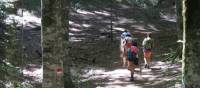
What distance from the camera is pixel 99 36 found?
33531 mm

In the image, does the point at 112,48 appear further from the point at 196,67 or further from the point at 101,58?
the point at 196,67

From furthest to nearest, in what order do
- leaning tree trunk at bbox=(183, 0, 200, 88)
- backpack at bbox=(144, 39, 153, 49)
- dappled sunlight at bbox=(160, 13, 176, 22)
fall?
dappled sunlight at bbox=(160, 13, 176, 22) < backpack at bbox=(144, 39, 153, 49) < leaning tree trunk at bbox=(183, 0, 200, 88)

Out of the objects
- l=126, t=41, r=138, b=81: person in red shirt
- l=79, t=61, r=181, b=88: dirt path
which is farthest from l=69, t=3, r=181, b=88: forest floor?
l=126, t=41, r=138, b=81: person in red shirt

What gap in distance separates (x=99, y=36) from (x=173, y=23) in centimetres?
853

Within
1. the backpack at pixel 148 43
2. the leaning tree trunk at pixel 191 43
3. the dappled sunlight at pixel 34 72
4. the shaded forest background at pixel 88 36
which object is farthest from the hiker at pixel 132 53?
the leaning tree trunk at pixel 191 43

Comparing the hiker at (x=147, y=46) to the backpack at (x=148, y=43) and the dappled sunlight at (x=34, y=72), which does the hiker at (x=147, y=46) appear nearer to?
the backpack at (x=148, y=43)

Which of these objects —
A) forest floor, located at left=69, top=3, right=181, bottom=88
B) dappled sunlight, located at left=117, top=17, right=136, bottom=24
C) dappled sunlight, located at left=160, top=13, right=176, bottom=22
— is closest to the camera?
forest floor, located at left=69, top=3, right=181, bottom=88

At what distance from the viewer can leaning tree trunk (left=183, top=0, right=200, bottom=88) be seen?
21.4ft

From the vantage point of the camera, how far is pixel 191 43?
6.57 meters

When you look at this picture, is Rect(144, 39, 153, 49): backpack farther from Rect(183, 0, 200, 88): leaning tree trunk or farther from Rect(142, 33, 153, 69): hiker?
Rect(183, 0, 200, 88): leaning tree trunk

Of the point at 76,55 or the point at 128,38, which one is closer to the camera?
the point at 128,38

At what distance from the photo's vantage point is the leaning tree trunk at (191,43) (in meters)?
6.52

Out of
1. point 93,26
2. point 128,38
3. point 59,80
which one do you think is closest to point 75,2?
point 93,26

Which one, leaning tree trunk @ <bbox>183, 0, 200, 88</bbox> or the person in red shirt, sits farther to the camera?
the person in red shirt
